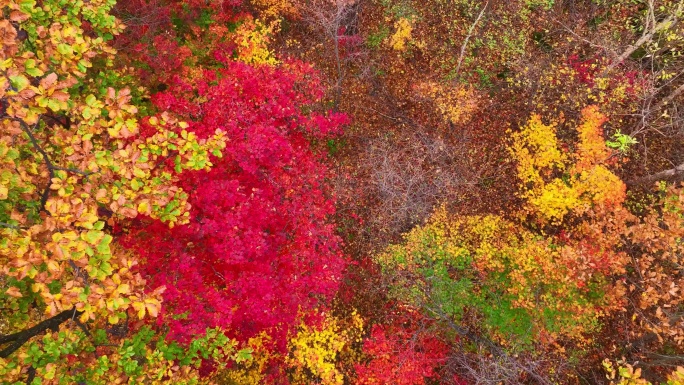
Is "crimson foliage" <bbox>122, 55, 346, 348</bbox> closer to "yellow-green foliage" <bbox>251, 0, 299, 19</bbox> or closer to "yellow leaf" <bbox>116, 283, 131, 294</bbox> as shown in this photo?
"yellow leaf" <bbox>116, 283, 131, 294</bbox>

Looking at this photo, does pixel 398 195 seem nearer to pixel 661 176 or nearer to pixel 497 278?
pixel 497 278

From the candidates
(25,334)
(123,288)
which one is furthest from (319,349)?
(123,288)

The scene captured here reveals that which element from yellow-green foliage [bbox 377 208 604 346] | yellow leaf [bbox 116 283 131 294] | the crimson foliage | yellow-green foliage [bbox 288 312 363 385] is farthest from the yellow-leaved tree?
yellow-green foliage [bbox 377 208 604 346]

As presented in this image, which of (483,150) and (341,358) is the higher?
(483,150)

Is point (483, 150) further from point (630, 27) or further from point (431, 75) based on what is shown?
point (630, 27)

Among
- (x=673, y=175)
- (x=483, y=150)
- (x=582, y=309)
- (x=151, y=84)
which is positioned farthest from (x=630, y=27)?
(x=151, y=84)
